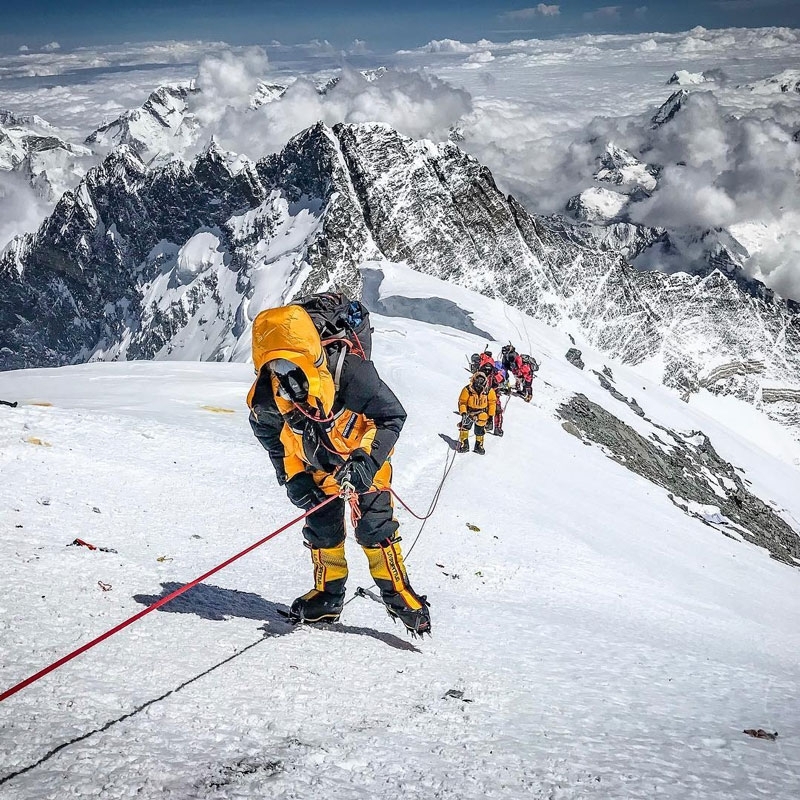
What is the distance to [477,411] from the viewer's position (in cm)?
1691

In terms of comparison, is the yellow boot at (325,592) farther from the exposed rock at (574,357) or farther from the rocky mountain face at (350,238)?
the rocky mountain face at (350,238)

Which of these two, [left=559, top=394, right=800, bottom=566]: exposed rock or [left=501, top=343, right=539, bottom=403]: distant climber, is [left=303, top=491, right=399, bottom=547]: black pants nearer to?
[left=559, top=394, right=800, bottom=566]: exposed rock

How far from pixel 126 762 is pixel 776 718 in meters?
4.62

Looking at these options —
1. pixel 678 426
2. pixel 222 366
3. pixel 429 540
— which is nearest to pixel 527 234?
pixel 678 426

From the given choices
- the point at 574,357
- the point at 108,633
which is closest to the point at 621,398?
the point at 574,357

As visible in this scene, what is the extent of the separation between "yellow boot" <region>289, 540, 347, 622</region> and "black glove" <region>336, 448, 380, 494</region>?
823 millimetres

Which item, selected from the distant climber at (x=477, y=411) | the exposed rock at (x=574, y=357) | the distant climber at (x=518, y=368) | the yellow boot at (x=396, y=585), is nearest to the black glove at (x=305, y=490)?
the yellow boot at (x=396, y=585)

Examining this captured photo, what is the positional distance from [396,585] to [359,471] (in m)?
1.29

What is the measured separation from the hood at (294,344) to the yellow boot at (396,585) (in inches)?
63.1

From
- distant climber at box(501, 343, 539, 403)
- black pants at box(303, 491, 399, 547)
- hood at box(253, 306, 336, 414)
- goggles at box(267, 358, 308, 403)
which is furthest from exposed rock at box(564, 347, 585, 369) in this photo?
goggles at box(267, 358, 308, 403)

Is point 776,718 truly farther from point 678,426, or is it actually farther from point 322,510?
point 678,426

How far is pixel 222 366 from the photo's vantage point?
24.4m

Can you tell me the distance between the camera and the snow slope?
3.62 m

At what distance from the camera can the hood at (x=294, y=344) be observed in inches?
204
